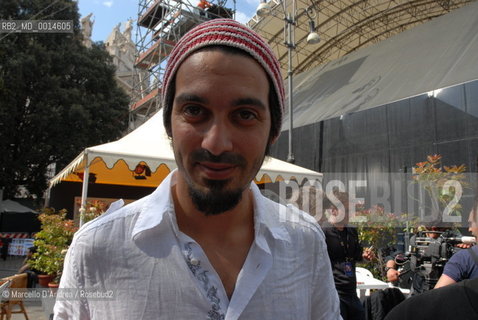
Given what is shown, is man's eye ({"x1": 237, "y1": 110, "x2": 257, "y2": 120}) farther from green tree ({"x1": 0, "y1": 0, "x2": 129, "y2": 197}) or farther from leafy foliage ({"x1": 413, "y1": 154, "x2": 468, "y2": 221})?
green tree ({"x1": 0, "y1": 0, "x2": 129, "y2": 197})

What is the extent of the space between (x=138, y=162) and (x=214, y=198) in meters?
5.20

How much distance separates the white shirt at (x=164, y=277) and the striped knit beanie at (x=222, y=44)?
0.30 meters

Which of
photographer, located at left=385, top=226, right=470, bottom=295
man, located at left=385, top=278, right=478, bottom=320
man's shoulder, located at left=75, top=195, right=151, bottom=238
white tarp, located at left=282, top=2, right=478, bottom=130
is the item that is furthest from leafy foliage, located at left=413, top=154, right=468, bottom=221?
man's shoulder, located at left=75, top=195, right=151, bottom=238

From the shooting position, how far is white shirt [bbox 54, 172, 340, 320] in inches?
33.2

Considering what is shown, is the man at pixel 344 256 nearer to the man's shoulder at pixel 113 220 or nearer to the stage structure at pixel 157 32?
the man's shoulder at pixel 113 220

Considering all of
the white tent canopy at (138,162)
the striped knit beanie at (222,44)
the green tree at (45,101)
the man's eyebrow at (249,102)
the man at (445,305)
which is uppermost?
the green tree at (45,101)

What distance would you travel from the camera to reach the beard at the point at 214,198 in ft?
2.93

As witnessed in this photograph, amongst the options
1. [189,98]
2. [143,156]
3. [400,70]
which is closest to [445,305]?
[189,98]

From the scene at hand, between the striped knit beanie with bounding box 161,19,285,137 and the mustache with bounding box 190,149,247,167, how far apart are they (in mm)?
194

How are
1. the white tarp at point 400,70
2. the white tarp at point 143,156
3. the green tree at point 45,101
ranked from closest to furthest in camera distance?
the white tarp at point 143,156 → the white tarp at point 400,70 → the green tree at point 45,101

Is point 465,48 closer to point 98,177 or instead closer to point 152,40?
point 98,177

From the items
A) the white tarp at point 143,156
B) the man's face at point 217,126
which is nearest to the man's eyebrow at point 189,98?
the man's face at point 217,126

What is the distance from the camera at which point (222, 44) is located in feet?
3.02

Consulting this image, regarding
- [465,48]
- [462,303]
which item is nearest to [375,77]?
[465,48]
